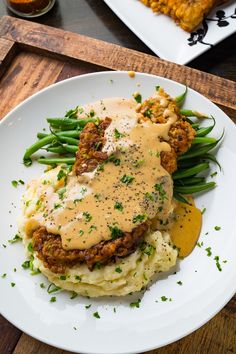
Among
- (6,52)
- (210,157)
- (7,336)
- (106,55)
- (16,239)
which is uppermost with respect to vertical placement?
(6,52)

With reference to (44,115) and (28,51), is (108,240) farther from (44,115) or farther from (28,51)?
(28,51)

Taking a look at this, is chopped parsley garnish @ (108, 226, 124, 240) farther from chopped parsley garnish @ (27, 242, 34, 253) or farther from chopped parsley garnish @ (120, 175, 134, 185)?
chopped parsley garnish @ (27, 242, 34, 253)

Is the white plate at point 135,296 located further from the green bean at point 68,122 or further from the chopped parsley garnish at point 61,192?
the chopped parsley garnish at point 61,192

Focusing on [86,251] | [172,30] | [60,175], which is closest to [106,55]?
[172,30]

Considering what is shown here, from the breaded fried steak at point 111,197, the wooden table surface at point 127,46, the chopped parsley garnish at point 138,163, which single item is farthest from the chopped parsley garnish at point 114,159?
the wooden table surface at point 127,46

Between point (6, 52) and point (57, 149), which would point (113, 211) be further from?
point (6, 52)

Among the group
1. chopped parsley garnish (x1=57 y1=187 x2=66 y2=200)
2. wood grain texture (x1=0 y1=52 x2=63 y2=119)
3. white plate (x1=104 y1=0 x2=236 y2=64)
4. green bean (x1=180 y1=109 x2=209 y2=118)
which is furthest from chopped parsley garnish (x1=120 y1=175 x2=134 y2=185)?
white plate (x1=104 y1=0 x2=236 y2=64)
